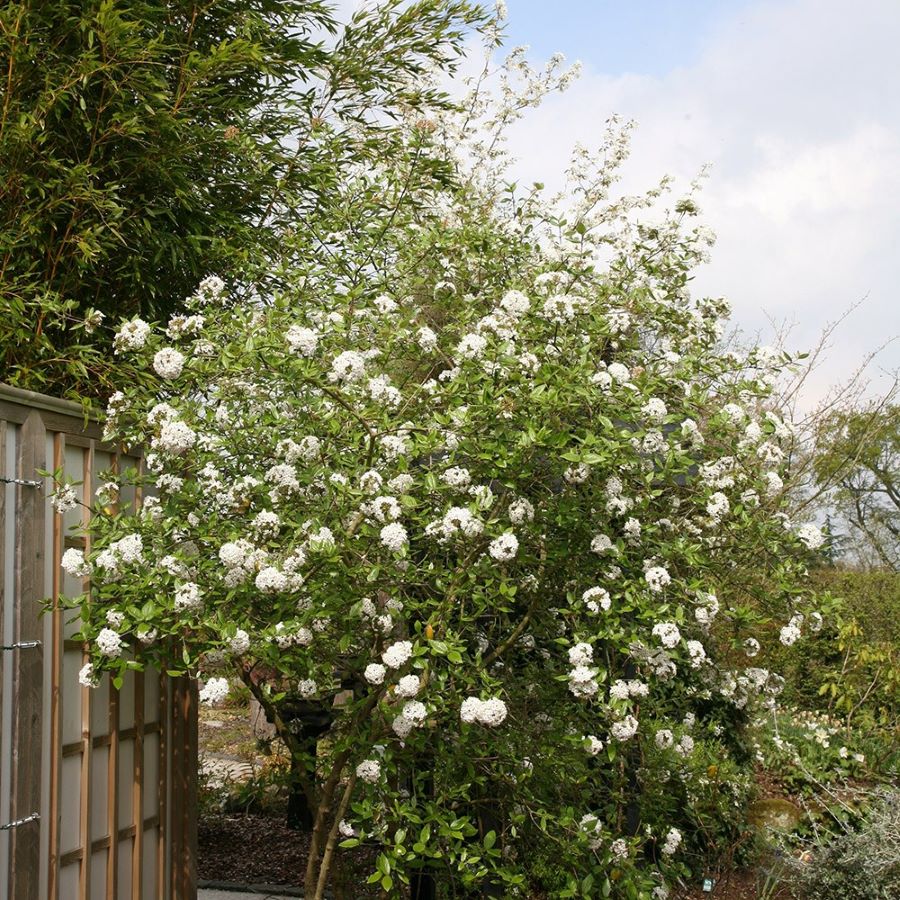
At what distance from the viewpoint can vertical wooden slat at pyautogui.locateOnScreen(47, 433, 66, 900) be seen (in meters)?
2.70

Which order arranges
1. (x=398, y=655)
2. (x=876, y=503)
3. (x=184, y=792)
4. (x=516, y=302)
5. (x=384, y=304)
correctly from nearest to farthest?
(x=398, y=655)
(x=516, y=302)
(x=384, y=304)
(x=184, y=792)
(x=876, y=503)

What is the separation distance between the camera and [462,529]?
2.56 meters

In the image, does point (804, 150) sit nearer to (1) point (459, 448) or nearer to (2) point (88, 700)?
(1) point (459, 448)

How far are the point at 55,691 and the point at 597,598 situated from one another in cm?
148

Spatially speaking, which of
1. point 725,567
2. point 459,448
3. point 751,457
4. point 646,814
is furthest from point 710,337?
point 646,814

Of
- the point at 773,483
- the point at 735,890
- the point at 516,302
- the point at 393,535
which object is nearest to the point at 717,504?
the point at 773,483

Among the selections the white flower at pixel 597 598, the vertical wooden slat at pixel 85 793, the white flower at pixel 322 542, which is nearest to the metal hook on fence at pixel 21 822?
the vertical wooden slat at pixel 85 793

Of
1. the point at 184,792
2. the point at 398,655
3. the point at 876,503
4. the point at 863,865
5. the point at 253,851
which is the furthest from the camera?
the point at 876,503

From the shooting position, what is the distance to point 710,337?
3.25 metres

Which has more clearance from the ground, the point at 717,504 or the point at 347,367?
the point at 347,367

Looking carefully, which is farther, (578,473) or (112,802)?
(112,802)

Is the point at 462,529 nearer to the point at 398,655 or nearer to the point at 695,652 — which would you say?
the point at 398,655

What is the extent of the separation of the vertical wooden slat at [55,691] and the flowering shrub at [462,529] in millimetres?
95

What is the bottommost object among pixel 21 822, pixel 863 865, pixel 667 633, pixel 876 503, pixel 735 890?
pixel 735 890
